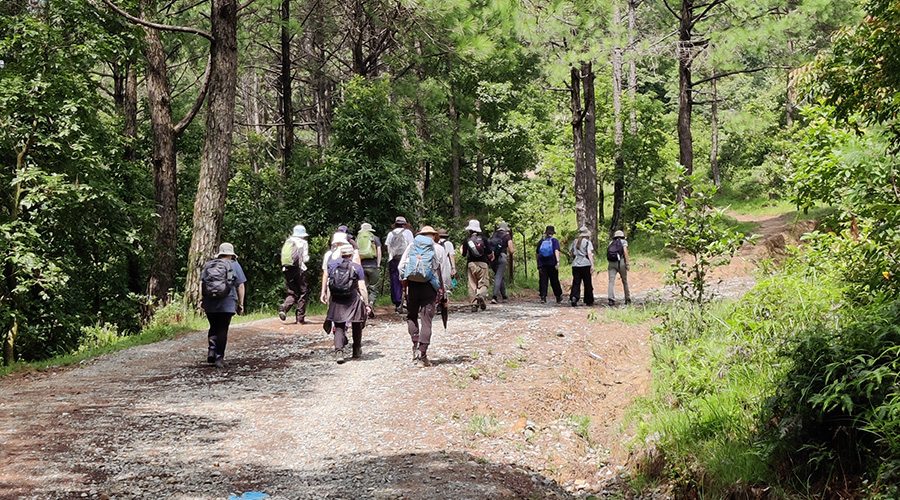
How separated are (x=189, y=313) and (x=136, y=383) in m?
5.20

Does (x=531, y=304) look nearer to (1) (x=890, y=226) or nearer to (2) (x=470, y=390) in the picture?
(2) (x=470, y=390)

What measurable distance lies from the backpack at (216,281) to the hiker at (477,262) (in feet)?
20.4

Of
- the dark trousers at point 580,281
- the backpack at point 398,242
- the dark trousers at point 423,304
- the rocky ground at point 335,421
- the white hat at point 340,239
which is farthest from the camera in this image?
the dark trousers at point 580,281

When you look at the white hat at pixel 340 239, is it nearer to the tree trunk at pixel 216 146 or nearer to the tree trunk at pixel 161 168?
the tree trunk at pixel 216 146

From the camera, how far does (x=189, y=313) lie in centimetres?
1389

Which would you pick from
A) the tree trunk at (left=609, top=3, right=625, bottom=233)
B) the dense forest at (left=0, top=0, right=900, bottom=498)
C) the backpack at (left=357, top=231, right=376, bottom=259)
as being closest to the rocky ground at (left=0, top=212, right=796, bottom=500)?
the dense forest at (left=0, top=0, right=900, bottom=498)

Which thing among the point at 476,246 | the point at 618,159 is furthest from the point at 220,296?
the point at 618,159

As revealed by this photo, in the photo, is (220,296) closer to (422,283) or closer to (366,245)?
(422,283)

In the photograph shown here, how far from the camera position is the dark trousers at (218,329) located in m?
9.52

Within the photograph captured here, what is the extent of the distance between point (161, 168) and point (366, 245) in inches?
223

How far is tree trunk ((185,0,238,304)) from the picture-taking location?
46.0ft

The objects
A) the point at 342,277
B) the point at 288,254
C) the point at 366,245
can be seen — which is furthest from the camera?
the point at 366,245

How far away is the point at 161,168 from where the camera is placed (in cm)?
1609

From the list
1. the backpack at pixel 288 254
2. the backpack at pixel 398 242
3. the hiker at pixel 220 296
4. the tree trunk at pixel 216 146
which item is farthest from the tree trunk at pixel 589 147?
the hiker at pixel 220 296
